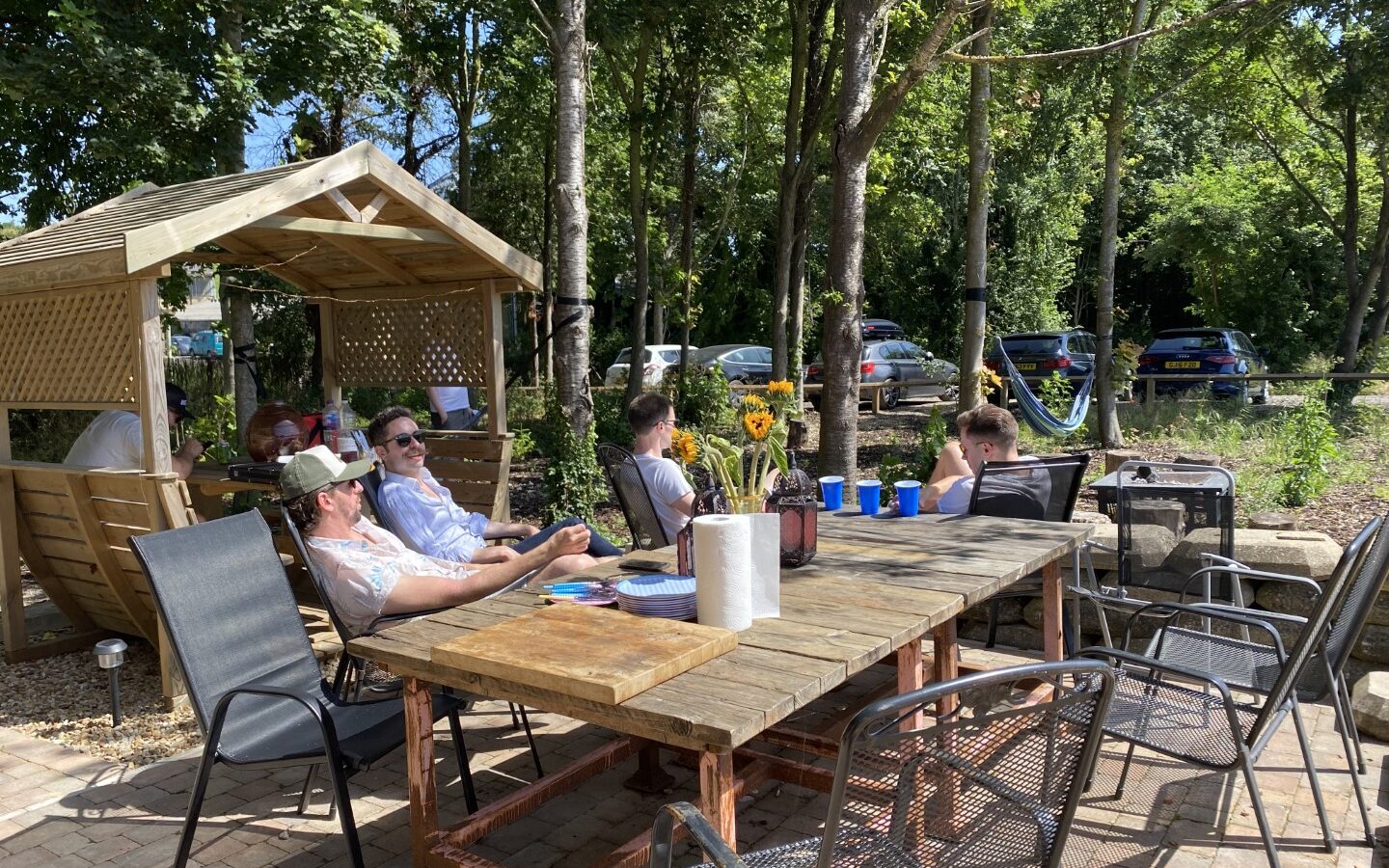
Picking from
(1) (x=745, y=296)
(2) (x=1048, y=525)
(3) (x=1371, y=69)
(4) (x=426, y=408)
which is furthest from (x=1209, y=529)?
(1) (x=745, y=296)

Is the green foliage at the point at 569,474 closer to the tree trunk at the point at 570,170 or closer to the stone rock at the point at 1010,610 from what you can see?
the tree trunk at the point at 570,170

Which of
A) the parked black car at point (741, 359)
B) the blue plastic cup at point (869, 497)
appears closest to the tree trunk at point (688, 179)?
the parked black car at point (741, 359)

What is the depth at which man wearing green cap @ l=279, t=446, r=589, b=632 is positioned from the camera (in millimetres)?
3018

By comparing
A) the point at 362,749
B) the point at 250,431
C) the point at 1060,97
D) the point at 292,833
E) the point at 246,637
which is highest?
the point at 1060,97

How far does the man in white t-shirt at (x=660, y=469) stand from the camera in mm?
4281

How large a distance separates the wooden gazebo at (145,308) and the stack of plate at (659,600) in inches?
100

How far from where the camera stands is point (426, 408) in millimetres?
15789

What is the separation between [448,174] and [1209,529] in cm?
2054

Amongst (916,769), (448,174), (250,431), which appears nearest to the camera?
(916,769)

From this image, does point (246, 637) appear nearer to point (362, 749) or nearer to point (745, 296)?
point (362, 749)

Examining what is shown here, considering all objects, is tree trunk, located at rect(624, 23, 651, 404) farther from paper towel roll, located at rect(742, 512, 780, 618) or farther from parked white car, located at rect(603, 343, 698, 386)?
paper towel roll, located at rect(742, 512, 780, 618)

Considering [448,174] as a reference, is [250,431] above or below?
below

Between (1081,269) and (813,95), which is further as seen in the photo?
(1081,269)

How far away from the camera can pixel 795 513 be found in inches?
118
